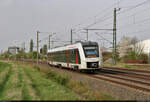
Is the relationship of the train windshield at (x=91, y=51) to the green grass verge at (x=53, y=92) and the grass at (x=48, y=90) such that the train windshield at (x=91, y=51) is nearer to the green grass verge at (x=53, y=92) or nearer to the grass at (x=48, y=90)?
the grass at (x=48, y=90)

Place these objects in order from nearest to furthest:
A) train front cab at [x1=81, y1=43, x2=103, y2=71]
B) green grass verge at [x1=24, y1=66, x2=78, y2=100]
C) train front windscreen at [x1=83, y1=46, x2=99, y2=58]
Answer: green grass verge at [x1=24, y1=66, x2=78, y2=100] → train front cab at [x1=81, y1=43, x2=103, y2=71] → train front windscreen at [x1=83, y1=46, x2=99, y2=58]

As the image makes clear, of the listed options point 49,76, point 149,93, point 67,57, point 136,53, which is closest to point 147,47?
point 136,53

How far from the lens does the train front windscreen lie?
19.1 metres

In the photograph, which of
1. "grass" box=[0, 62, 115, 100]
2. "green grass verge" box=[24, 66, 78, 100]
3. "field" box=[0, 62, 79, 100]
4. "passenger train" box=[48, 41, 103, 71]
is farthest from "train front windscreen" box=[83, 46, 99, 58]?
"green grass verge" box=[24, 66, 78, 100]

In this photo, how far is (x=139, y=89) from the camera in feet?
36.3

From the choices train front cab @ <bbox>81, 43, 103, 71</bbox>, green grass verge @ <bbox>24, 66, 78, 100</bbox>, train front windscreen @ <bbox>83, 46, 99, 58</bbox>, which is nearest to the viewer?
green grass verge @ <bbox>24, 66, 78, 100</bbox>

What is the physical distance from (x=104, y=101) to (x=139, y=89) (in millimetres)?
4654

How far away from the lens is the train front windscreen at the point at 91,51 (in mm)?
19087

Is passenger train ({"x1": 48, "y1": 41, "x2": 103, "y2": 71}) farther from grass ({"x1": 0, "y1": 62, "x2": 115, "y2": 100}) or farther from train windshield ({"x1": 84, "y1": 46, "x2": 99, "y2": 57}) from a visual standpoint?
grass ({"x1": 0, "y1": 62, "x2": 115, "y2": 100})

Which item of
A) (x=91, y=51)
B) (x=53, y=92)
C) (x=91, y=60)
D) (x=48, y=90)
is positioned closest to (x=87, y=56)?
(x=91, y=60)

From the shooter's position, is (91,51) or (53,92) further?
(91,51)

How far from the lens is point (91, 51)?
19375 mm

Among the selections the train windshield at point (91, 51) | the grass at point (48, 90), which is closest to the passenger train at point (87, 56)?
the train windshield at point (91, 51)

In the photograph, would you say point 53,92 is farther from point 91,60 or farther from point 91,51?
point 91,51
